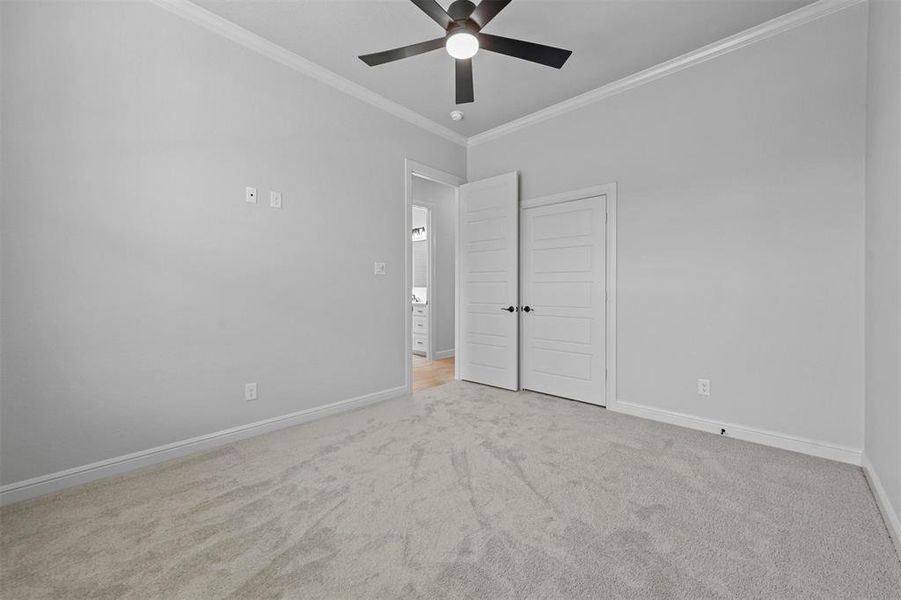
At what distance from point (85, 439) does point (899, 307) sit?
4.04 m

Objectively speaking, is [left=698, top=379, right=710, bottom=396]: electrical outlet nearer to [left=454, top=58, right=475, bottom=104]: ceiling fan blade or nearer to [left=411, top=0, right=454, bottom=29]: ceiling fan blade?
[left=454, top=58, right=475, bottom=104]: ceiling fan blade

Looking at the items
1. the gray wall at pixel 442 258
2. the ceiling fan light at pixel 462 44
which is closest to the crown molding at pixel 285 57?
the ceiling fan light at pixel 462 44

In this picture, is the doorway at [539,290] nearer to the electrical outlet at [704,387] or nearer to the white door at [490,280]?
the white door at [490,280]

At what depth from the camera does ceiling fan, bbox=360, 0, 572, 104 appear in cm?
201

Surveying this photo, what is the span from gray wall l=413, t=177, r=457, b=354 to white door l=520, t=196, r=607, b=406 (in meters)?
2.14

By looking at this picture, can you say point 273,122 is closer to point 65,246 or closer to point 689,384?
point 65,246

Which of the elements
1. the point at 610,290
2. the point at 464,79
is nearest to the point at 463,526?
the point at 610,290

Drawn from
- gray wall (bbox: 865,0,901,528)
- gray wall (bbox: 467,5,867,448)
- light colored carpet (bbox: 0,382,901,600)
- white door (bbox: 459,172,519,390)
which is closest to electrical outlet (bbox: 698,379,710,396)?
gray wall (bbox: 467,5,867,448)

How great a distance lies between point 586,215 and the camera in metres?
3.50

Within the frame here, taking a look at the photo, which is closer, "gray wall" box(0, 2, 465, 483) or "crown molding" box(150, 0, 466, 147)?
"gray wall" box(0, 2, 465, 483)

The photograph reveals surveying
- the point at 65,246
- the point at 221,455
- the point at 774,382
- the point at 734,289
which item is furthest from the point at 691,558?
the point at 65,246

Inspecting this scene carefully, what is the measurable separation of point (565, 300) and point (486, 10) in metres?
2.45

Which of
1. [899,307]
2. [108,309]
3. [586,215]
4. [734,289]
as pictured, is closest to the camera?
[899,307]

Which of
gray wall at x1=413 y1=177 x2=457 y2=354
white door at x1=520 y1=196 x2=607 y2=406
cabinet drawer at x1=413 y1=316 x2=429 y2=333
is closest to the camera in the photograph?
white door at x1=520 y1=196 x2=607 y2=406
